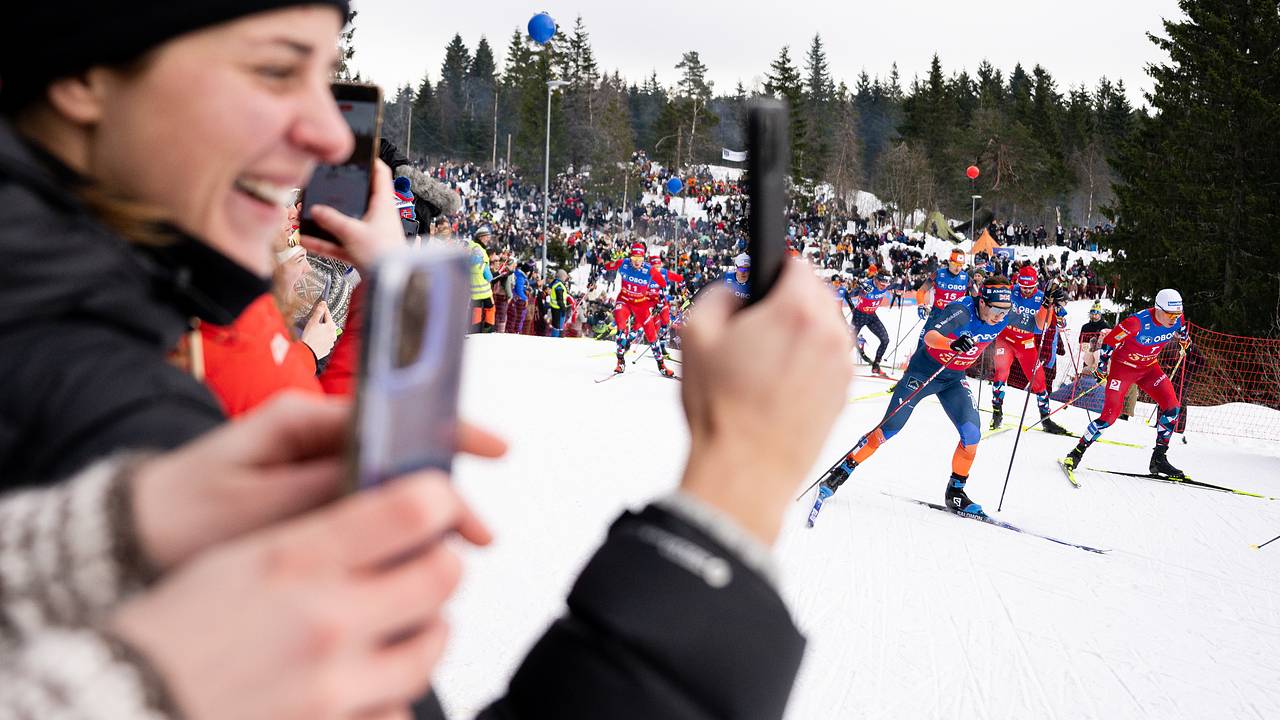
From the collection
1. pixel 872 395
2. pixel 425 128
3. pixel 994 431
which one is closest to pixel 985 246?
pixel 872 395

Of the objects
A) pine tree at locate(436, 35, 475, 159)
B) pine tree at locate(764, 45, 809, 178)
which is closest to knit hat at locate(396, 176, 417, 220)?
pine tree at locate(764, 45, 809, 178)

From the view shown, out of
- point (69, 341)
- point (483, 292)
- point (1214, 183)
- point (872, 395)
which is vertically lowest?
point (872, 395)

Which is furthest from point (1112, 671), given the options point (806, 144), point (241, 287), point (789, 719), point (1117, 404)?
point (806, 144)

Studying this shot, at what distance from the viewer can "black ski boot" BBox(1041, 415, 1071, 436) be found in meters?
12.4

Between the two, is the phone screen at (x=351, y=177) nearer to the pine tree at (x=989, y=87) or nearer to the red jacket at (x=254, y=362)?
the red jacket at (x=254, y=362)

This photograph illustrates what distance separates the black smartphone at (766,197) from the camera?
70 centimetres

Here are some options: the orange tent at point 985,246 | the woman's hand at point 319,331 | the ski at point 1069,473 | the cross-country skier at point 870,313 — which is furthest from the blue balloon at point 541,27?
the orange tent at point 985,246

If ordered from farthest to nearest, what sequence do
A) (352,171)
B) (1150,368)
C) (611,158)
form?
(611,158) < (1150,368) < (352,171)

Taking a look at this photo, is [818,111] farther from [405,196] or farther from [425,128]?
[405,196]

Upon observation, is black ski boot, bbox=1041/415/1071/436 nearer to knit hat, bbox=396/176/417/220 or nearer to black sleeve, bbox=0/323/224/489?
knit hat, bbox=396/176/417/220

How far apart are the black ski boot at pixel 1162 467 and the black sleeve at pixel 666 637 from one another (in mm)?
10728

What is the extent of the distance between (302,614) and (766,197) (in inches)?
18.5

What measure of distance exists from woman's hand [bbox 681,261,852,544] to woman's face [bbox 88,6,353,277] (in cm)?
37

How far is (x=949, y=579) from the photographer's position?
5797mm
